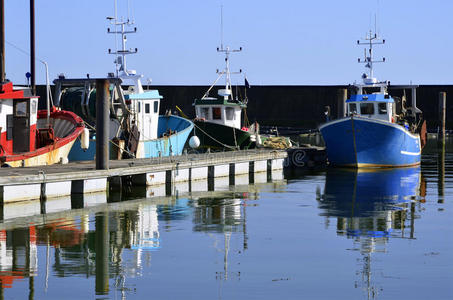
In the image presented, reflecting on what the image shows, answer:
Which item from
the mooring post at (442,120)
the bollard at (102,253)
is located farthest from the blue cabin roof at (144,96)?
the mooring post at (442,120)

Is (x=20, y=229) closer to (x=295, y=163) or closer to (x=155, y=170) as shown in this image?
(x=155, y=170)

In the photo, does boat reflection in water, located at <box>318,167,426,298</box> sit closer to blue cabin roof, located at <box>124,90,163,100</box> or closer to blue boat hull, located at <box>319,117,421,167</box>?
blue boat hull, located at <box>319,117,421,167</box>

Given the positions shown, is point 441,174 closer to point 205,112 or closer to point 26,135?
point 205,112

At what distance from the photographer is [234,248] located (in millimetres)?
18734

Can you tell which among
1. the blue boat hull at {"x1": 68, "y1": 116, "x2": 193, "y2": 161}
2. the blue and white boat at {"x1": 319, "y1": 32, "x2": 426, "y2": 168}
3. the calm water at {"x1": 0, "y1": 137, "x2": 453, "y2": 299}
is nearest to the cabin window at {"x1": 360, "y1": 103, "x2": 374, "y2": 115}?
the blue and white boat at {"x1": 319, "y1": 32, "x2": 426, "y2": 168}

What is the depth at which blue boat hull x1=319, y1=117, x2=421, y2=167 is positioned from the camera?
38.9m

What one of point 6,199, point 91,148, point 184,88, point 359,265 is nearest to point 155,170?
point 91,148

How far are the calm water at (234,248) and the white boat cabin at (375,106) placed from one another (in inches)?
476

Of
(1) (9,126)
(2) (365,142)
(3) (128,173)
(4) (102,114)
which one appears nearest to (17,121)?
(1) (9,126)

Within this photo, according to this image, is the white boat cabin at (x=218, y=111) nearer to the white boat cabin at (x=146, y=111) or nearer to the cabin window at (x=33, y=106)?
the white boat cabin at (x=146, y=111)

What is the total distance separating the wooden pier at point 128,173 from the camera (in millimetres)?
24344

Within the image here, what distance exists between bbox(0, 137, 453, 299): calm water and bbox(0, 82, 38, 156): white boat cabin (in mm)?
4001

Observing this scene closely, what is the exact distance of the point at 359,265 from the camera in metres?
17.0

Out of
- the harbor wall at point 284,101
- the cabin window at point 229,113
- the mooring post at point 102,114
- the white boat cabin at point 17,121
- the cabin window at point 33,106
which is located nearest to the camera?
the mooring post at point 102,114
